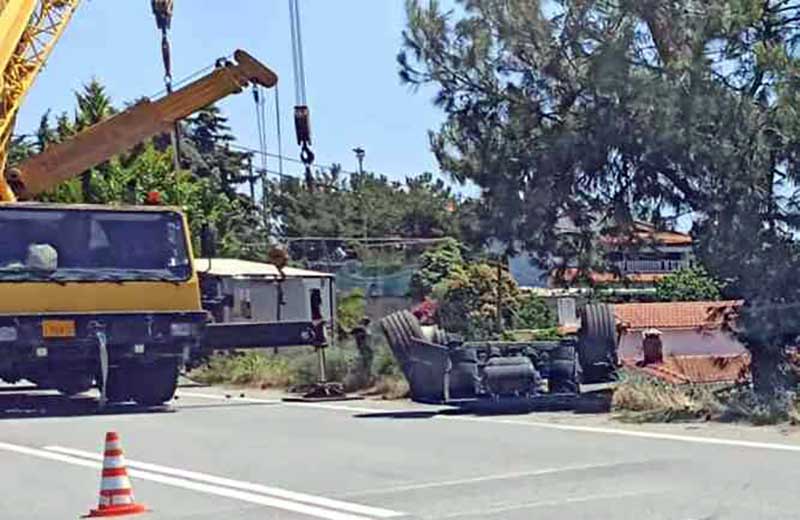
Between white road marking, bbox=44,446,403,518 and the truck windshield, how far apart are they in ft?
15.6

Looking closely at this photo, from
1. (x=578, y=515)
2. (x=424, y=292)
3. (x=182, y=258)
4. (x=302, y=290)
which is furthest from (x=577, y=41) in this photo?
(x=424, y=292)

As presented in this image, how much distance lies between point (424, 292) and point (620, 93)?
29436 millimetres

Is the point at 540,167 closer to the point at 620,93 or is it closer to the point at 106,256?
Answer: the point at 620,93

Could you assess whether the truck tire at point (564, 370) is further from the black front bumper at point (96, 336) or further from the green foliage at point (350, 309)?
the green foliage at point (350, 309)

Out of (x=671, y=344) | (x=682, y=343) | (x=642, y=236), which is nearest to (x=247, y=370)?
(x=642, y=236)

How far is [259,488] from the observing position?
12141 mm

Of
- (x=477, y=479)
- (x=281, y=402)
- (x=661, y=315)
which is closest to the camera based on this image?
(x=477, y=479)

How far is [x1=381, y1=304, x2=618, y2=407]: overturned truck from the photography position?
19578 mm

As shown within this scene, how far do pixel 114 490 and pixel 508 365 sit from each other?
9508mm

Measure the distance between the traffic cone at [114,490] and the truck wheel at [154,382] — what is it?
1071 centimetres

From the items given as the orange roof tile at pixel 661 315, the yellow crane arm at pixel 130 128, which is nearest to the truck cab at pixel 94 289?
the yellow crane arm at pixel 130 128

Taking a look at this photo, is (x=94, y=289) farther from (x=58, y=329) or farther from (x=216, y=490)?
(x=216, y=490)

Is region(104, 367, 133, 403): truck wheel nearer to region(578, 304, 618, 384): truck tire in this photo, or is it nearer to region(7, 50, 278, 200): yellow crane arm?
region(7, 50, 278, 200): yellow crane arm

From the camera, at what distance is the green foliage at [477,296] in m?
37.6
